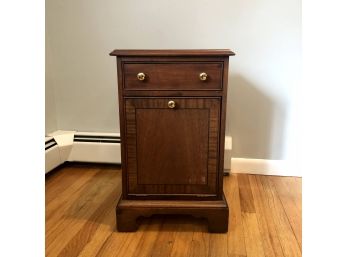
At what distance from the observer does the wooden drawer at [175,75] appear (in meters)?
1.31

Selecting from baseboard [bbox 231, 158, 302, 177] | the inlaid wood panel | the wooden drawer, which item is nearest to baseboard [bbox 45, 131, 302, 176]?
baseboard [bbox 231, 158, 302, 177]

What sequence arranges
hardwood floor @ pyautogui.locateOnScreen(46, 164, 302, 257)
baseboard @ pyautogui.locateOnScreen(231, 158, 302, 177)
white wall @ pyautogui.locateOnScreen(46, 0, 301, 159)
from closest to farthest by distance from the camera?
hardwood floor @ pyautogui.locateOnScreen(46, 164, 302, 257) → white wall @ pyautogui.locateOnScreen(46, 0, 301, 159) → baseboard @ pyautogui.locateOnScreen(231, 158, 302, 177)

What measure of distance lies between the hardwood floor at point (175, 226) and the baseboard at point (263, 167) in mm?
75

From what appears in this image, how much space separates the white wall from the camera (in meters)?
1.89

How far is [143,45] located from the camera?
201 cm

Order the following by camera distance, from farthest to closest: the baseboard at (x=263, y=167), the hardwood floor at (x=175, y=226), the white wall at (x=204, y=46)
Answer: the baseboard at (x=263, y=167)
the white wall at (x=204, y=46)
the hardwood floor at (x=175, y=226)

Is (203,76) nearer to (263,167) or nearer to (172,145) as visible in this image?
(172,145)

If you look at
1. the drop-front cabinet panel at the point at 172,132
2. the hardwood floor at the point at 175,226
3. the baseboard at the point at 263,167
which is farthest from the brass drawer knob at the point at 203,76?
the baseboard at the point at 263,167

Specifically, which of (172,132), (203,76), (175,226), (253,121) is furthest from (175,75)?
(253,121)

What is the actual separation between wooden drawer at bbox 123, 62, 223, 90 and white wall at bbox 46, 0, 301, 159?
2.25 feet

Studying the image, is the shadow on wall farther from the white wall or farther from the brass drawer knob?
the brass drawer knob

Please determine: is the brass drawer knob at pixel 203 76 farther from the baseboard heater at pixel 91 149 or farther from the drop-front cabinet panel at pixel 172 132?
the baseboard heater at pixel 91 149
